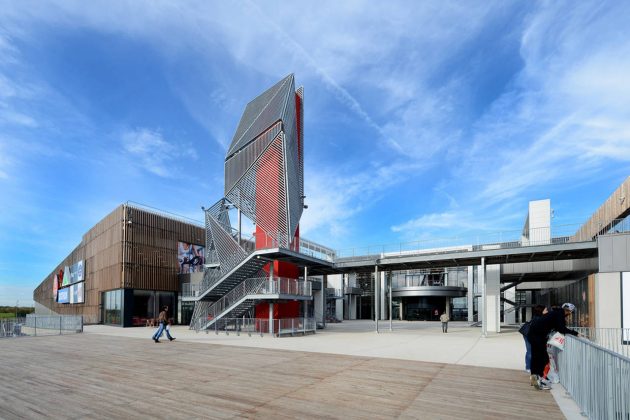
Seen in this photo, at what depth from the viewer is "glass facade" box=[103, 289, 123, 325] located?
34656 millimetres

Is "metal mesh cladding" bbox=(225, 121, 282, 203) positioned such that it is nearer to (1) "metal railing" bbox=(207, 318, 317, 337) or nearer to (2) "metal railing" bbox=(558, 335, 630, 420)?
(1) "metal railing" bbox=(207, 318, 317, 337)

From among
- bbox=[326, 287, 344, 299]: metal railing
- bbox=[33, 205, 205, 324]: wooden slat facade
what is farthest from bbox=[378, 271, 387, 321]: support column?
bbox=[33, 205, 205, 324]: wooden slat facade

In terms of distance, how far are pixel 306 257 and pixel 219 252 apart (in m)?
5.94

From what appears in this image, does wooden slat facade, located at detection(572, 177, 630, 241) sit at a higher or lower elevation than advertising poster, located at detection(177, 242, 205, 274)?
higher

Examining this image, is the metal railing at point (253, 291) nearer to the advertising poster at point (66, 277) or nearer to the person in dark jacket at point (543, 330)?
the person in dark jacket at point (543, 330)

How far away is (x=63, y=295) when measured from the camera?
50781 mm

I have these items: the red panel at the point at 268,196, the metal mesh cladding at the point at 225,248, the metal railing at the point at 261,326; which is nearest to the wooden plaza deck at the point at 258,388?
the metal railing at the point at 261,326

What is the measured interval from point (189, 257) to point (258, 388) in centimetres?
3306

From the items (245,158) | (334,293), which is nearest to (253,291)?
Answer: (245,158)

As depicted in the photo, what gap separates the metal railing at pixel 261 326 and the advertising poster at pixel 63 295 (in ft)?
107

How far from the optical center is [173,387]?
905 centimetres

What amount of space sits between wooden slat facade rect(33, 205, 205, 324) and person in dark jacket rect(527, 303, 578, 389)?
107 feet

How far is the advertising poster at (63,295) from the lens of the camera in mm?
48938

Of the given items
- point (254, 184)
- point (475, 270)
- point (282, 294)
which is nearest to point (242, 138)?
point (254, 184)
